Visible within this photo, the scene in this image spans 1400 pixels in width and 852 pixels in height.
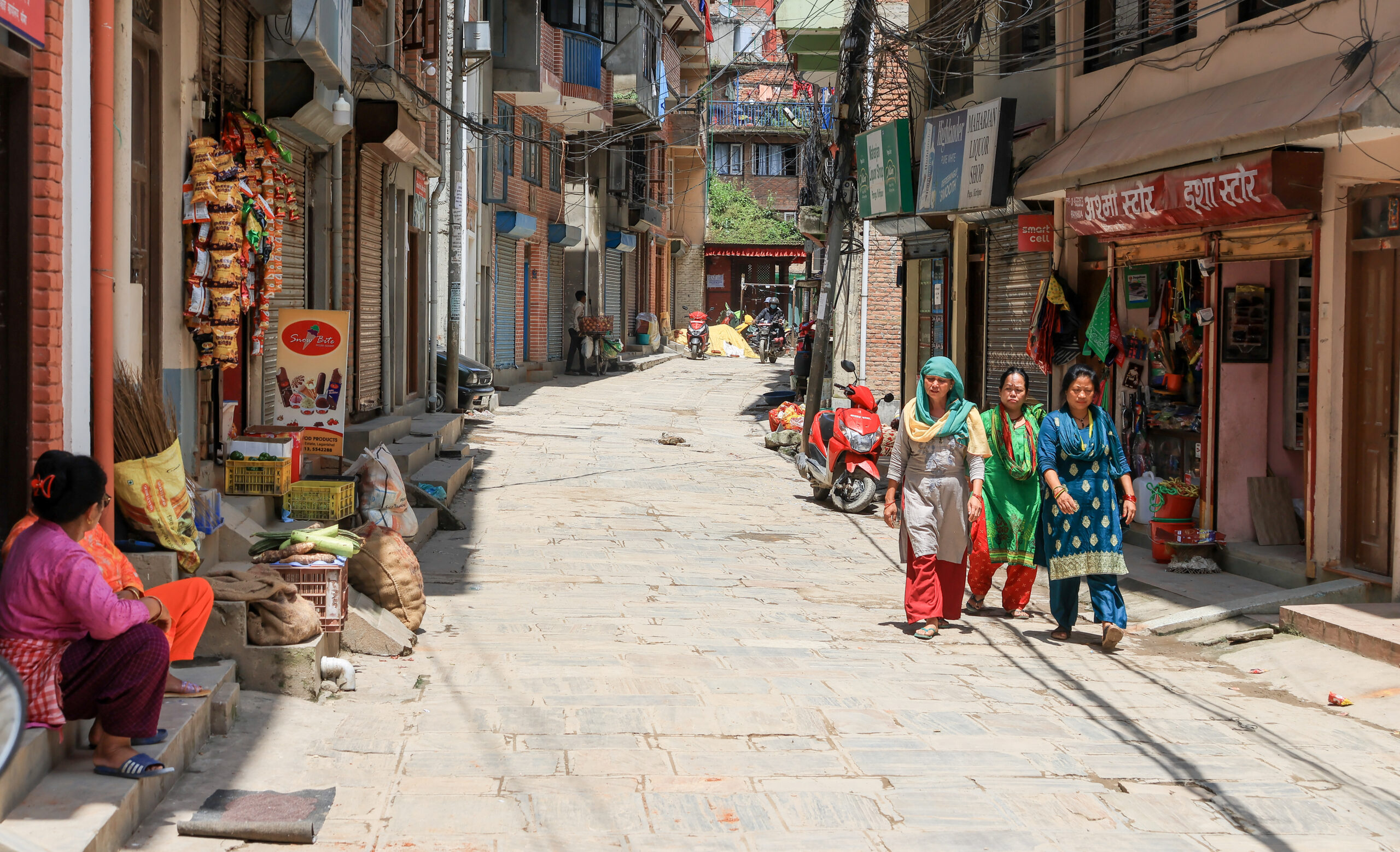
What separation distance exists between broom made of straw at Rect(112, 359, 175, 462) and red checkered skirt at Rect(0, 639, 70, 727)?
7.36 feet

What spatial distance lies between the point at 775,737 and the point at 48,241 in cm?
376

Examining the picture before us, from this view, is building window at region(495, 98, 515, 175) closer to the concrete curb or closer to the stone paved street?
the stone paved street

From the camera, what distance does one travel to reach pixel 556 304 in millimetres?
33219

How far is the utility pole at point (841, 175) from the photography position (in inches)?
616

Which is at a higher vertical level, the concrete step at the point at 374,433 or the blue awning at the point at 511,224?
the blue awning at the point at 511,224

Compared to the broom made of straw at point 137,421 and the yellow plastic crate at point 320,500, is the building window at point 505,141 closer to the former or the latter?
the yellow plastic crate at point 320,500

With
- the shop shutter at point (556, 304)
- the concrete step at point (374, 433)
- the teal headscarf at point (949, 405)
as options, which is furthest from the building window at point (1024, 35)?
the shop shutter at point (556, 304)

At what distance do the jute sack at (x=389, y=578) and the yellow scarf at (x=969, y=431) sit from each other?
3098 millimetres

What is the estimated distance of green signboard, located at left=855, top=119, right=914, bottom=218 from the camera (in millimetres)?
15914

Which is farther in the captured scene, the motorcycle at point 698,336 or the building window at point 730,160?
the building window at point 730,160

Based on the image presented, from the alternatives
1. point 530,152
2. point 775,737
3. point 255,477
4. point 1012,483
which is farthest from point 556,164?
point 775,737

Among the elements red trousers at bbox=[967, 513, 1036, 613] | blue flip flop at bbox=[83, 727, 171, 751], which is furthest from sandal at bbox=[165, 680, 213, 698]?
red trousers at bbox=[967, 513, 1036, 613]

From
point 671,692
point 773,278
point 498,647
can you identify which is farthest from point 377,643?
point 773,278

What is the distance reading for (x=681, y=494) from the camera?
48.2ft
